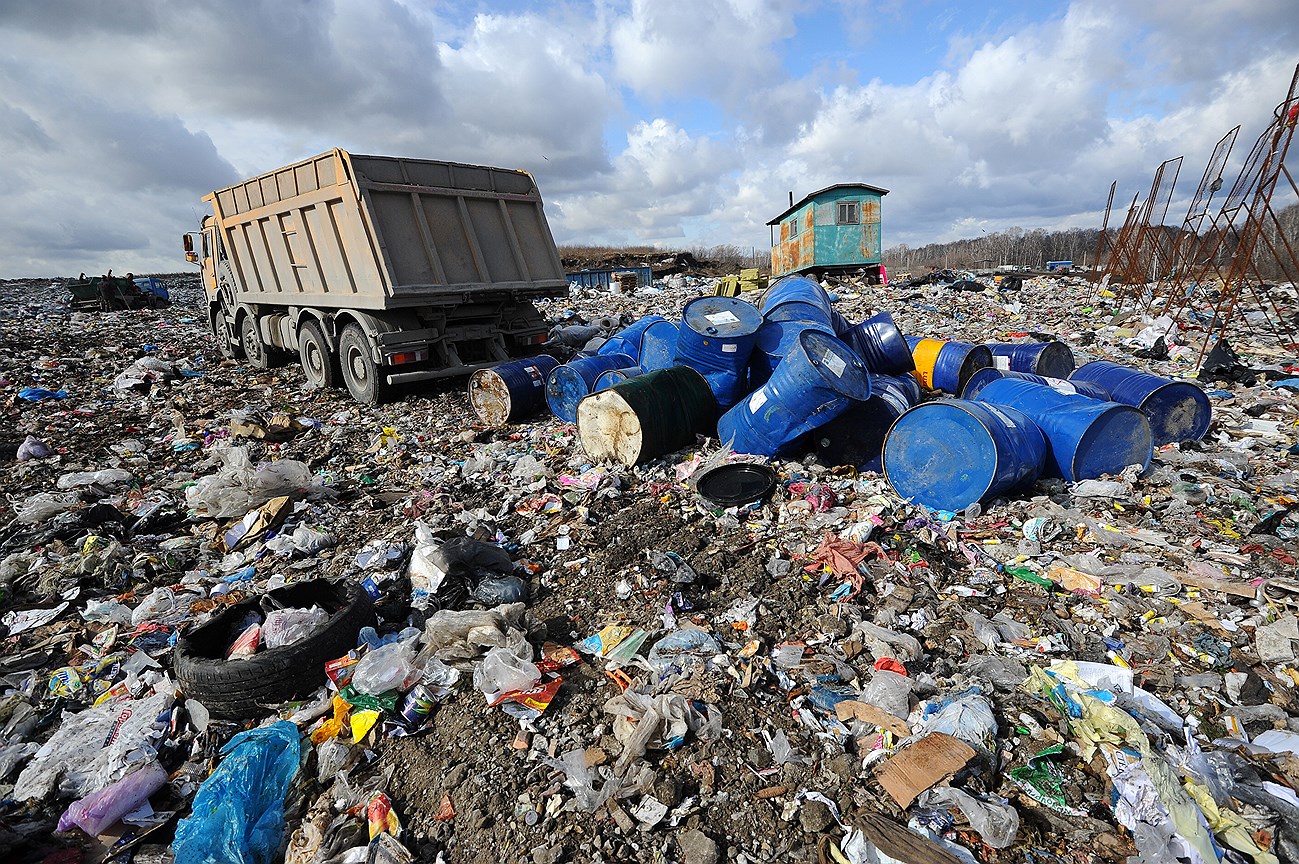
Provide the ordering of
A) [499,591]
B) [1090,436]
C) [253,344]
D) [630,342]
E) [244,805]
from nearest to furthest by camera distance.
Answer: [244,805] < [499,591] < [1090,436] < [630,342] < [253,344]

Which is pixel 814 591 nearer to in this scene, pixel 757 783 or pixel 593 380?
pixel 757 783

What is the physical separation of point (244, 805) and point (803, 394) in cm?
A: 349

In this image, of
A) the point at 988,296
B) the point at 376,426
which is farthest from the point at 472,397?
the point at 988,296

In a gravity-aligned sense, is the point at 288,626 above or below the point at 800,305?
below

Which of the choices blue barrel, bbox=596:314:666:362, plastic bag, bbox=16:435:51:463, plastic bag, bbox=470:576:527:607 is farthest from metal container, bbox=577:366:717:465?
plastic bag, bbox=16:435:51:463

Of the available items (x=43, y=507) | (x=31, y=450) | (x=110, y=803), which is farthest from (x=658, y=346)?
(x=31, y=450)

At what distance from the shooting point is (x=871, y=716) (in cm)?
211

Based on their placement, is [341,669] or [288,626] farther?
[288,626]

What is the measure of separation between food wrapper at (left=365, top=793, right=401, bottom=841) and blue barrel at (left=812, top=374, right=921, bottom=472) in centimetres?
343

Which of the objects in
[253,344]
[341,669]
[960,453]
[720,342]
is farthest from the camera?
[253,344]

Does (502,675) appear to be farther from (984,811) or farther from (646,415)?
(646,415)

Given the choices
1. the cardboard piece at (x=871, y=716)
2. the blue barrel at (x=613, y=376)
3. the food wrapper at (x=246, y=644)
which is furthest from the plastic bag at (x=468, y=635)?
the blue barrel at (x=613, y=376)

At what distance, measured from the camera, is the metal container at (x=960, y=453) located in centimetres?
342

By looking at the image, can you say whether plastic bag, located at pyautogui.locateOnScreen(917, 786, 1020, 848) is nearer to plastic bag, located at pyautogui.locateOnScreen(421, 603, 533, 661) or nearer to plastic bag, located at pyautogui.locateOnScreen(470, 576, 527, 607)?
plastic bag, located at pyautogui.locateOnScreen(421, 603, 533, 661)
